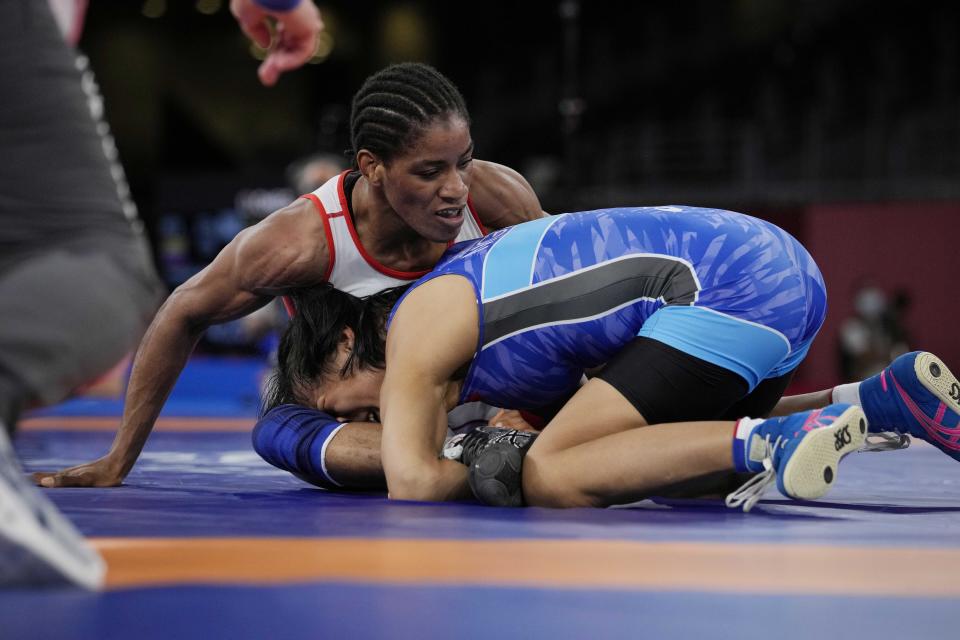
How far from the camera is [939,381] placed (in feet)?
7.61

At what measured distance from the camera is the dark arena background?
4.08ft

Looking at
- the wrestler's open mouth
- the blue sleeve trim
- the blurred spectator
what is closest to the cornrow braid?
the wrestler's open mouth

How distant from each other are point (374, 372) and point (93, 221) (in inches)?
47.5

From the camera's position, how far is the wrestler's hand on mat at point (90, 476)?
2469mm

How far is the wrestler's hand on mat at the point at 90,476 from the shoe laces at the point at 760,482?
4.18 ft

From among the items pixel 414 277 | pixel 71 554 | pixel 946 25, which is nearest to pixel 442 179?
pixel 414 277

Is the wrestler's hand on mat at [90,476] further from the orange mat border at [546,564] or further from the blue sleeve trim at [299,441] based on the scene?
the orange mat border at [546,564]

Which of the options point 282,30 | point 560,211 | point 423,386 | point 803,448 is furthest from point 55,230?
point 560,211

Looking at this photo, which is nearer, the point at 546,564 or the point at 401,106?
the point at 546,564

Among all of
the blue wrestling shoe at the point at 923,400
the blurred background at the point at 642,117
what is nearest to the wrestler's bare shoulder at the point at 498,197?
the blue wrestling shoe at the point at 923,400

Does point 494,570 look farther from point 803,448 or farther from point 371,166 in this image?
point 371,166

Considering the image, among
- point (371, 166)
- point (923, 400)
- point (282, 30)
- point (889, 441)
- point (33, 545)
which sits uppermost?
point (282, 30)

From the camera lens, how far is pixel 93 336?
1.45 m

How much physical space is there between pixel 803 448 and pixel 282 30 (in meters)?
1.49
